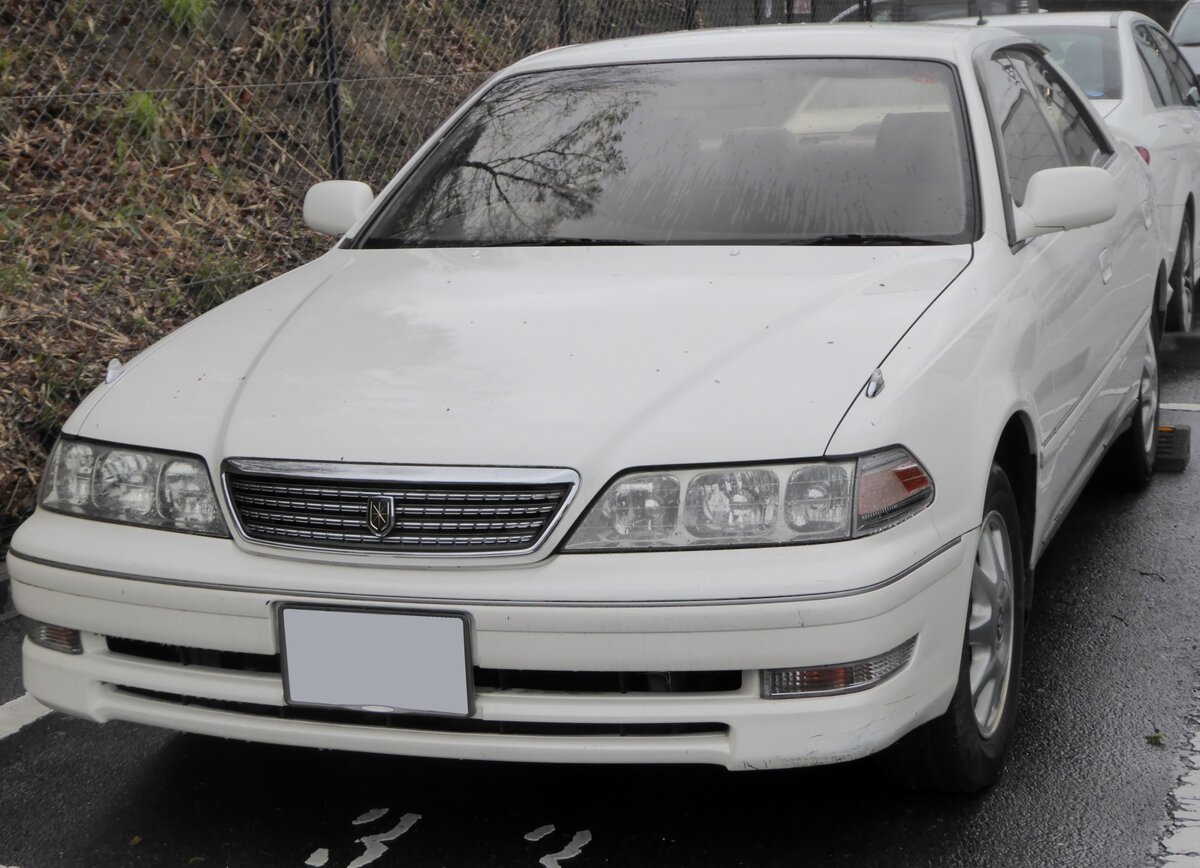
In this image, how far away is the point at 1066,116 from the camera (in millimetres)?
4809

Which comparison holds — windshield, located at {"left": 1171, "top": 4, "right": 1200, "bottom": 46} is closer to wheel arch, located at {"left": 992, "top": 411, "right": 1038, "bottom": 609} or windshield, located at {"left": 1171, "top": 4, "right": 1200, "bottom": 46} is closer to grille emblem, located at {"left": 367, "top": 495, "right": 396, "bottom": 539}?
wheel arch, located at {"left": 992, "top": 411, "right": 1038, "bottom": 609}

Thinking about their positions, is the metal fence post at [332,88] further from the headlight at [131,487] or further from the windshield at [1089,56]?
the headlight at [131,487]

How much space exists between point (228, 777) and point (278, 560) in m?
0.85

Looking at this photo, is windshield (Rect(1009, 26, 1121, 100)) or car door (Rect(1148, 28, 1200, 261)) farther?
windshield (Rect(1009, 26, 1121, 100))

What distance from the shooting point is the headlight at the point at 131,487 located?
9.45ft

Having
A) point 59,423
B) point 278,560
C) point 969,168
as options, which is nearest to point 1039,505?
point 969,168

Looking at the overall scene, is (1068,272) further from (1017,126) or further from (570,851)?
(570,851)

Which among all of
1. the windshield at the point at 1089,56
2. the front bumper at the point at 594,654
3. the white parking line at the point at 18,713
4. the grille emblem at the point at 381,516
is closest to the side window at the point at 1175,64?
the windshield at the point at 1089,56

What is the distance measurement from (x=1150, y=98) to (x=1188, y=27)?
10680 mm

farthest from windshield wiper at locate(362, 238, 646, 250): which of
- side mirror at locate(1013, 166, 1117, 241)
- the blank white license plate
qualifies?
the blank white license plate

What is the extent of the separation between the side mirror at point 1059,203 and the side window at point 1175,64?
17.4ft

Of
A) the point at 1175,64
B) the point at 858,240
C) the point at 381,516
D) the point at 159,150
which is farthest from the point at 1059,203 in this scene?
the point at 1175,64

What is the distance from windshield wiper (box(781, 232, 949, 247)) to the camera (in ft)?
11.7

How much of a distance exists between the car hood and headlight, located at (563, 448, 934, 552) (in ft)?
0.12
